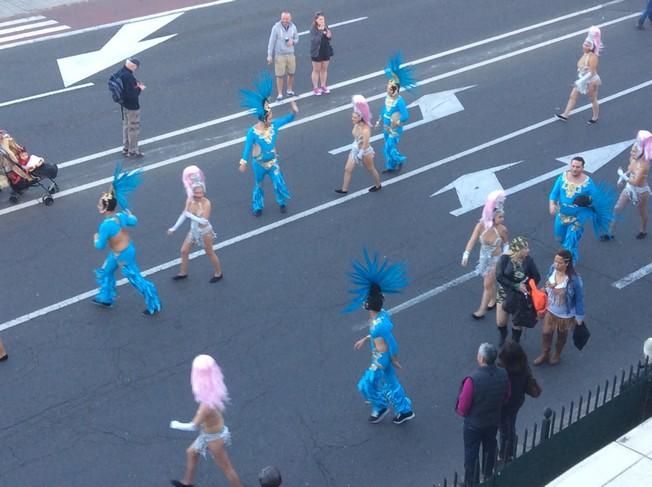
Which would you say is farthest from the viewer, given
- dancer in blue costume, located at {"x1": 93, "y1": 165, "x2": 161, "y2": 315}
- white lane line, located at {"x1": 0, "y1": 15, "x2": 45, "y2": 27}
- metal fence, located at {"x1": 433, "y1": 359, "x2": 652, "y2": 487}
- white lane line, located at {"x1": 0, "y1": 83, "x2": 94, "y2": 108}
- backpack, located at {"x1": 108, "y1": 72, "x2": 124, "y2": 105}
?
white lane line, located at {"x1": 0, "y1": 15, "x2": 45, "y2": 27}

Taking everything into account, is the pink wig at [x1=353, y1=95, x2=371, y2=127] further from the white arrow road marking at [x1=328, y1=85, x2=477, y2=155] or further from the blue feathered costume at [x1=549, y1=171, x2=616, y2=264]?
the blue feathered costume at [x1=549, y1=171, x2=616, y2=264]

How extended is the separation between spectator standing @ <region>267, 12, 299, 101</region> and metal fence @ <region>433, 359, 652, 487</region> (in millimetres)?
10375

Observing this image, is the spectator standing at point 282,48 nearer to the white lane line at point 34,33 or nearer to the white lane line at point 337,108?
the white lane line at point 337,108

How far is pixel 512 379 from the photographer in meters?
8.02

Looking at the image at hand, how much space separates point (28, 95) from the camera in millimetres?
17406

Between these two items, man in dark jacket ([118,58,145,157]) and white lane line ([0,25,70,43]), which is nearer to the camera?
man in dark jacket ([118,58,145,157])

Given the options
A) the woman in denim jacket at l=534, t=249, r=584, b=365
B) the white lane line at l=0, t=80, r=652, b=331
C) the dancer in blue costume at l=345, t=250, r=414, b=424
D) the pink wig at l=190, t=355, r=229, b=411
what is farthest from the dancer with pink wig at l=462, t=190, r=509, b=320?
the pink wig at l=190, t=355, r=229, b=411

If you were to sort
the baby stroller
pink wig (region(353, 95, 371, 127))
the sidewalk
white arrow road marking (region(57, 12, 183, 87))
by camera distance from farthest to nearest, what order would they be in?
1. the sidewalk
2. white arrow road marking (region(57, 12, 183, 87))
3. the baby stroller
4. pink wig (region(353, 95, 371, 127))

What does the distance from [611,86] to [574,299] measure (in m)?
9.47

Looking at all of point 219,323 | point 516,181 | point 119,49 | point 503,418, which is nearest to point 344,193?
point 516,181

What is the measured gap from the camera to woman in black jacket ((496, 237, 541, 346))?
31.8ft

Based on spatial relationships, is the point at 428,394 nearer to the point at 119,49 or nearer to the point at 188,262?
the point at 188,262

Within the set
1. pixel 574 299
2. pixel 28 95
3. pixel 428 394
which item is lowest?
pixel 428 394

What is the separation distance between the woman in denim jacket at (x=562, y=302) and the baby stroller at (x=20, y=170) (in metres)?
7.59
